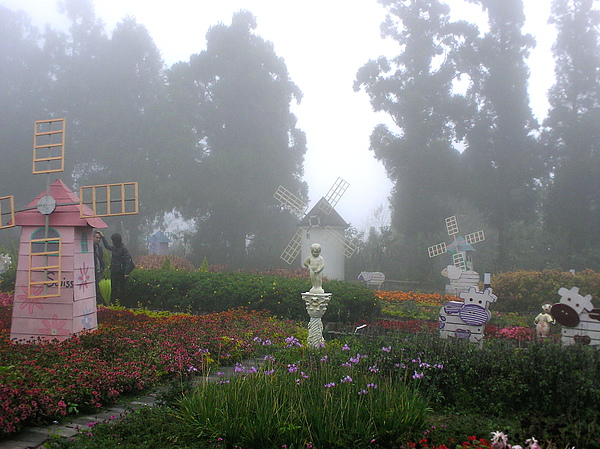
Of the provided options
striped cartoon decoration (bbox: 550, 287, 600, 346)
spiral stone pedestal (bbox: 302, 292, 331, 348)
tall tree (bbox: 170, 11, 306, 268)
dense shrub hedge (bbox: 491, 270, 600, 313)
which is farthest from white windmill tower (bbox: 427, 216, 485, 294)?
tall tree (bbox: 170, 11, 306, 268)

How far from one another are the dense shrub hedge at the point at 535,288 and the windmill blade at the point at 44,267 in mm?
11938

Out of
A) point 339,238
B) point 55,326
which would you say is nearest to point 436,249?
point 339,238

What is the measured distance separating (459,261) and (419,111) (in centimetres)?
1035

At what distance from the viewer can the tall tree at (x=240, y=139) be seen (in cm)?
2950

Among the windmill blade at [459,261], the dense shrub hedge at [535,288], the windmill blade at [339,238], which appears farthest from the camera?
the windmill blade at [339,238]

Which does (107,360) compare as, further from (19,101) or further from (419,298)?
(19,101)

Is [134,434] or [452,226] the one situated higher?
[452,226]

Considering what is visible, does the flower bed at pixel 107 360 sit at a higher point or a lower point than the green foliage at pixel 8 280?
lower

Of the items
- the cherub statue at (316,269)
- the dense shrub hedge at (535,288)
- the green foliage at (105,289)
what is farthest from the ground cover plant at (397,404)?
the dense shrub hedge at (535,288)

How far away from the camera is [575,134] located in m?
25.5

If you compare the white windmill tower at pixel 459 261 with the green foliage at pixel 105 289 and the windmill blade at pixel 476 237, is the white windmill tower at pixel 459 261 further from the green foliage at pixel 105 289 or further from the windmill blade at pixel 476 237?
the green foliage at pixel 105 289

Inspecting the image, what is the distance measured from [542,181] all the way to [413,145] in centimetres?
714

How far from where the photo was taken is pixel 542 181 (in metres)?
27.0

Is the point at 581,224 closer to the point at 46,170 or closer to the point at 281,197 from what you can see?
the point at 281,197
